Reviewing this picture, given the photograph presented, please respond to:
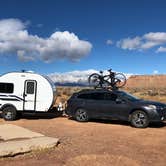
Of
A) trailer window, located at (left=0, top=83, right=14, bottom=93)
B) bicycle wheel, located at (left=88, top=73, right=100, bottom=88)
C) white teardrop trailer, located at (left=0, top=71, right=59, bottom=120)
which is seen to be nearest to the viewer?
white teardrop trailer, located at (left=0, top=71, right=59, bottom=120)

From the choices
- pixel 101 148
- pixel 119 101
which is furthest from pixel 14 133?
pixel 119 101

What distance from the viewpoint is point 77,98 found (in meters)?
17.5

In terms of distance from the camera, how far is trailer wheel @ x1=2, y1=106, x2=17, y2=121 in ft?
59.0

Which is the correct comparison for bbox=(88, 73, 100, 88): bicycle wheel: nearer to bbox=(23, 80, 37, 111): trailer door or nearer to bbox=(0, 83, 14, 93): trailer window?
bbox=(23, 80, 37, 111): trailer door

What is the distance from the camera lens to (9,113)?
1800cm

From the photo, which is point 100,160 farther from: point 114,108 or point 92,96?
point 92,96

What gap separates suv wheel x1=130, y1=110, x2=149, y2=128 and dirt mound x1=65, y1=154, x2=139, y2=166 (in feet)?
19.7

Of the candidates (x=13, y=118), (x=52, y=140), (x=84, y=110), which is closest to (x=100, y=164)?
(x=52, y=140)

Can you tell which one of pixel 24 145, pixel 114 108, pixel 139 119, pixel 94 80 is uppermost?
pixel 94 80

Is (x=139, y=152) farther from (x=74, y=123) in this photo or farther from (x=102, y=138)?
(x=74, y=123)

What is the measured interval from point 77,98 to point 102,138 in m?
5.69

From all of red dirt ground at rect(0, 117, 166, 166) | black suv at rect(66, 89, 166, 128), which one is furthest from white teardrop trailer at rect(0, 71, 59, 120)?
red dirt ground at rect(0, 117, 166, 166)

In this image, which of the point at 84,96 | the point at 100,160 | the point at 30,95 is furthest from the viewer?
the point at 30,95

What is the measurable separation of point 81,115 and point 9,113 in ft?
12.7
